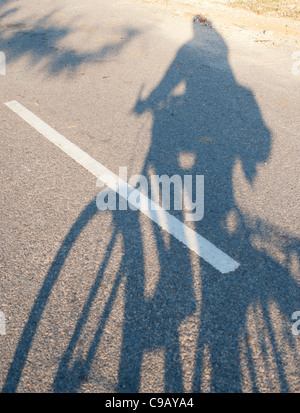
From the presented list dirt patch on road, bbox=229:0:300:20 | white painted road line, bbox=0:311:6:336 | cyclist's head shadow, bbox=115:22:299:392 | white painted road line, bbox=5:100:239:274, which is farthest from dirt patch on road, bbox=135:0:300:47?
white painted road line, bbox=0:311:6:336

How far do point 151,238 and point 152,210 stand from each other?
39cm

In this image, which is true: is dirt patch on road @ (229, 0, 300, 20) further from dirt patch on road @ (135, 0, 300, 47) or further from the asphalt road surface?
the asphalt road surface

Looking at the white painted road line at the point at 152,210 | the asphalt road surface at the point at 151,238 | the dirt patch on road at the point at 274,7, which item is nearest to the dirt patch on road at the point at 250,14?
the dirt patch on road at the point at 274,7

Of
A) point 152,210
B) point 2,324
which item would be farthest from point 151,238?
point 2,324

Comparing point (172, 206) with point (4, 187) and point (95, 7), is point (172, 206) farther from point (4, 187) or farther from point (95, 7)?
point (95, 7)

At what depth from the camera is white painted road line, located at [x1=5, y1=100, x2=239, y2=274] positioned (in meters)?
Answer: 2.99

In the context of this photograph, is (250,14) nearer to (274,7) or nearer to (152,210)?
(274,7)

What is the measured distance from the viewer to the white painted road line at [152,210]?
2.99m

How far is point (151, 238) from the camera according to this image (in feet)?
10.5

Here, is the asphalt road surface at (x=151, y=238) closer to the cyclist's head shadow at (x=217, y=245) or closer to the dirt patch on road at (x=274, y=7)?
the cyclist's head shadow at (x=217, y=245)

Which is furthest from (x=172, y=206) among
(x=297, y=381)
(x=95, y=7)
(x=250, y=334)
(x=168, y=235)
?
(x=95, y=7)

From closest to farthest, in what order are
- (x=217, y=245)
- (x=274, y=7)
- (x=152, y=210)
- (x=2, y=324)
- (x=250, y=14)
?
(x=2, y=324), (x=217, y=245), (x=152, y=210), (x=250, y=14), (x=274, y=7)

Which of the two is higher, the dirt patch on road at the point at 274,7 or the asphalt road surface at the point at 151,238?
the asphalt road surface at the point at 151,238

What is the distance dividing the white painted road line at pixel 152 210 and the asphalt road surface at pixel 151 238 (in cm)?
1
